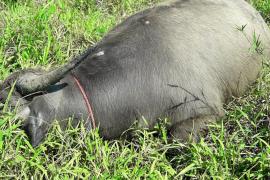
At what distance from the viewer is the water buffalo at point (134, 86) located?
3412 mm

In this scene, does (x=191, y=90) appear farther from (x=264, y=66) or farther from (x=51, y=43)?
(x=51, y=43)

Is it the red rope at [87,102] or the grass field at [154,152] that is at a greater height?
the red rope at [87,102]

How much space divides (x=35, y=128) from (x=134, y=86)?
2.35ft

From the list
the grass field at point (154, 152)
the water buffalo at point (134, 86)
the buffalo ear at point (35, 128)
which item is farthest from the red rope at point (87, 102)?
the buffalo ear at point (35, 128)

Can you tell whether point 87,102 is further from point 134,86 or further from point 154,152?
point 154,152

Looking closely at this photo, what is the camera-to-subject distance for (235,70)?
384 centimetres

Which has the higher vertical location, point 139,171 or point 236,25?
point 236,25

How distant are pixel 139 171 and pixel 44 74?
0.94m

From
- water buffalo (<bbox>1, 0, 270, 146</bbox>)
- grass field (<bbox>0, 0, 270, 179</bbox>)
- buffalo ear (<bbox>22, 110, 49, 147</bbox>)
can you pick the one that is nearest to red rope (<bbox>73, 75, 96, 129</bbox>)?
water buffalo (<bbox>1, 0, 270, 146</bbox>)

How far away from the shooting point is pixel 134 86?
3484 mm

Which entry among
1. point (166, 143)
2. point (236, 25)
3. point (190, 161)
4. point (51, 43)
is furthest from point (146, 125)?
point (51, 43)

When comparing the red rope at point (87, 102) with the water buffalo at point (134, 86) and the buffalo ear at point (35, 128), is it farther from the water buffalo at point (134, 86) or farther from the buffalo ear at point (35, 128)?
the buffalo ear at point (35, 128)

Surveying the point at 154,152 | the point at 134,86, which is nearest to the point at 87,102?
the point at 134,86

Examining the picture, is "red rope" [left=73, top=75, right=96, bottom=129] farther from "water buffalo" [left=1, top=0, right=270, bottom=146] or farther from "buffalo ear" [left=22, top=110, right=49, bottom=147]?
"buffalo ear" [left=22, top=110, right=49, bottom=147]
